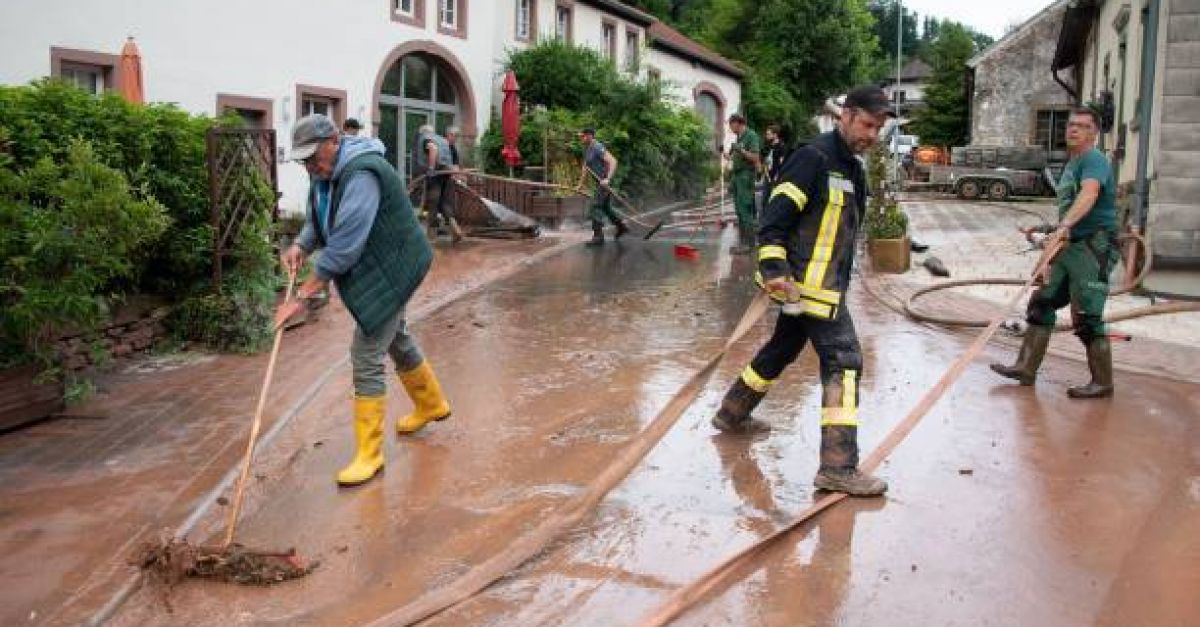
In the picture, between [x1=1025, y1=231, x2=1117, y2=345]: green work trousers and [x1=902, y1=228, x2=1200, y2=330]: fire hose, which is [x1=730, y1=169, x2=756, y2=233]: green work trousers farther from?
[x1=1025, y1=231, x2=1117, y2=345]: green work trousers

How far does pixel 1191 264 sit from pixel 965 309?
278 cm

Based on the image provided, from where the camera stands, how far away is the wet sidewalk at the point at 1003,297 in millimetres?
8555

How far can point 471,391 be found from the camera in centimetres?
743

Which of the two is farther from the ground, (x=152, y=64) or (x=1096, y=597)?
(x=152, y=64)

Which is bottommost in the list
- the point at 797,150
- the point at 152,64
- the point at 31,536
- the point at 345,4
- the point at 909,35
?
the point at 31,536

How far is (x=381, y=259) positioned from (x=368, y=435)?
83 cm

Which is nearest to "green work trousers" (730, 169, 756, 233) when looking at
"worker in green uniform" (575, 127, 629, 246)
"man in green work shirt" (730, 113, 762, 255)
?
"man in green work shirt" (730, 113, 762, 255)

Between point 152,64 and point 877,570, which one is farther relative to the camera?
point 152,64

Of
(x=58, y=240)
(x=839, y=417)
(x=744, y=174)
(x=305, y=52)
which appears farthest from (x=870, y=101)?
(x=305, y=52)

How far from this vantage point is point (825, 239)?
5.43 meters

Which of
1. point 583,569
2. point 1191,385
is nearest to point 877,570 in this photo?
point 583,569

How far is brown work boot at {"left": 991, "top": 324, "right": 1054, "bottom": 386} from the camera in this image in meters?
7.50

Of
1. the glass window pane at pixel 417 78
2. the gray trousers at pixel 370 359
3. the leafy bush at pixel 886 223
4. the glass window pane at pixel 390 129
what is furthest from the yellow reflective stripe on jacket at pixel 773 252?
the glass window pane at pixel 417 78

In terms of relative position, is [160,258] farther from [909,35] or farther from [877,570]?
[909,35]
